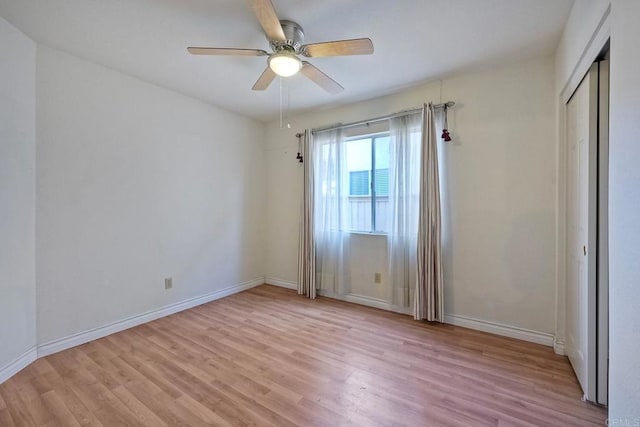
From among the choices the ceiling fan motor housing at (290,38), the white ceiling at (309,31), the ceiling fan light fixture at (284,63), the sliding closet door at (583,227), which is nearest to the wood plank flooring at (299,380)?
the sliding closet door at (583,227)

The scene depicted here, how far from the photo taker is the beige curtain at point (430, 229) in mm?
2703

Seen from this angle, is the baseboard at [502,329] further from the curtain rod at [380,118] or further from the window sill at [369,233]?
the curtain rod at [380,118]

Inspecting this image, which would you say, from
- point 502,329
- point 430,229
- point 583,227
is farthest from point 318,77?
point 502,329

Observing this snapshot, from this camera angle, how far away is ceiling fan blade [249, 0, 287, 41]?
1431 millimetres

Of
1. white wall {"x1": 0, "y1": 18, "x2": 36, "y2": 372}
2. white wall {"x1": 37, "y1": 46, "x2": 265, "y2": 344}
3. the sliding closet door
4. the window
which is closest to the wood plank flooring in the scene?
the sliding closet door

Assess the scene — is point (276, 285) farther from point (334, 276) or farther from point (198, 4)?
point (198, 4)

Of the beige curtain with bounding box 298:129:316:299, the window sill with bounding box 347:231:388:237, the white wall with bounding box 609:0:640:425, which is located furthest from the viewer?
the beige curtain with bounding box 298:129:316:299

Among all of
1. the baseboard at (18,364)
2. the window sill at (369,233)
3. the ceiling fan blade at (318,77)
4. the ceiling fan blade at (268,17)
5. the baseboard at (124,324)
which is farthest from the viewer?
the window sill at (369,233)

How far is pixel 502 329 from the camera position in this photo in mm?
2502

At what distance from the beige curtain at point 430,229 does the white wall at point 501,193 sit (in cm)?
13

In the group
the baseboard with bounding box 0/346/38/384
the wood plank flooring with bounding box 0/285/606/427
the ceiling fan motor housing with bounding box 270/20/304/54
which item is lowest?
the wood plank flooring with bounding box 0/285/606/427

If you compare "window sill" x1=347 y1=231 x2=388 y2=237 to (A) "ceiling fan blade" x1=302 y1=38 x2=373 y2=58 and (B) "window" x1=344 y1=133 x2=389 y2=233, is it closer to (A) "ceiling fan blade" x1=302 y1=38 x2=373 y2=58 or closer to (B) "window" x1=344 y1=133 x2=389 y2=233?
(B) "window" x1=344 y1=133 x2=389 y2=233

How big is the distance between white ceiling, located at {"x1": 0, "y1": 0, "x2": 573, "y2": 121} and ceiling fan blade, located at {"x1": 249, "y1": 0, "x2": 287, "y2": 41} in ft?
0.66

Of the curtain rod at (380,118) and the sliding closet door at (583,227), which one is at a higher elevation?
the curtain rod at (380,118)
